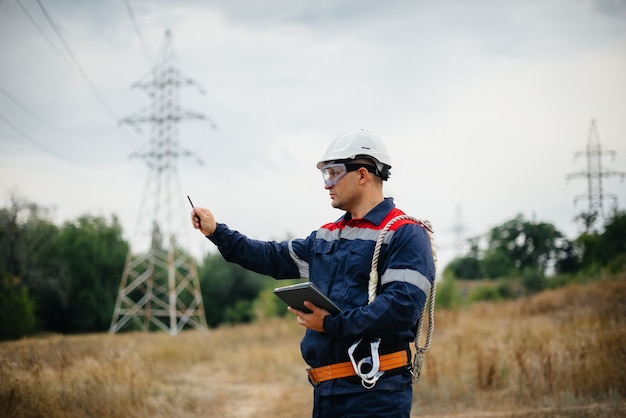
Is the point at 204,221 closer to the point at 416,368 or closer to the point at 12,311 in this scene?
the point at 416,368

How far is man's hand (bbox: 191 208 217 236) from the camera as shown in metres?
4.05

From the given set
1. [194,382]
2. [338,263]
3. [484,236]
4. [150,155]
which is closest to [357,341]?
[338,263]

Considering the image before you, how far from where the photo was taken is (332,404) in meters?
3.54

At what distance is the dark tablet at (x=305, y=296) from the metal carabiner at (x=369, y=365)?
0.80 ft

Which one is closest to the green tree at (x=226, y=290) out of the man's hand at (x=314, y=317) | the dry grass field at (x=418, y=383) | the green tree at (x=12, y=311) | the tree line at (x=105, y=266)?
the tree line at (x=105, y=266)

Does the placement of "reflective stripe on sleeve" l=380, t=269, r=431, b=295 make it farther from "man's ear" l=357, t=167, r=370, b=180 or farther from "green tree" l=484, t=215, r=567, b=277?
"green tree" l=484, t=215, r=567, b=277

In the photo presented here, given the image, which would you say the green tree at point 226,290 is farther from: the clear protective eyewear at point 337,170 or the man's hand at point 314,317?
the man's hand at point 314,317

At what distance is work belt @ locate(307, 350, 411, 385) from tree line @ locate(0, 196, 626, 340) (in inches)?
279

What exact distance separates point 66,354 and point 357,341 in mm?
7658

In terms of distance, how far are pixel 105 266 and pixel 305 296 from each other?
27.7 m

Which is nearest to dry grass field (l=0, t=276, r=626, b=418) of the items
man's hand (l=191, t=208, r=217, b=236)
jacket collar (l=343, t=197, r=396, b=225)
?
man's hand (l=191, t=208, r=217, b=236)

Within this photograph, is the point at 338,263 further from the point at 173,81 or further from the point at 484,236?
the point at 484,236

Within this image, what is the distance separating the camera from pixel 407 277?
3.37 metres

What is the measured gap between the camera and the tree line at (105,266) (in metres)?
11.0
